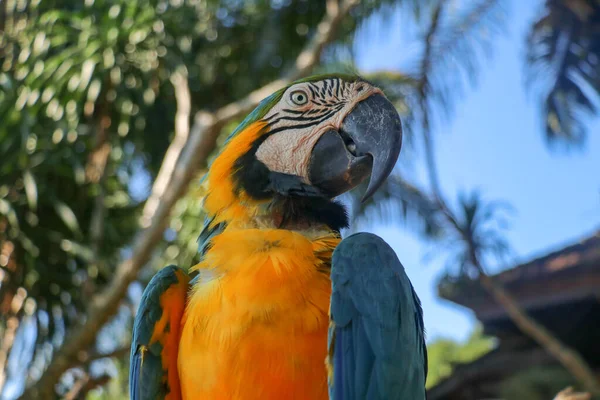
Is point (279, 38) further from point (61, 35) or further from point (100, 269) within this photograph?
point (100, 269)

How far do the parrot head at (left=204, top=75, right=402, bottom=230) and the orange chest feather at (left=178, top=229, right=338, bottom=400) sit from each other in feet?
0.55

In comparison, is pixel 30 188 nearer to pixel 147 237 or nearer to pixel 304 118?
pixel 147 237

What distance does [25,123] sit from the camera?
191 inches

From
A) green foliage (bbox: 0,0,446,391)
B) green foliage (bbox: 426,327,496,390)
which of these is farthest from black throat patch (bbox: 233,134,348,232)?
green foliage (bbox: 426,327,496,390)

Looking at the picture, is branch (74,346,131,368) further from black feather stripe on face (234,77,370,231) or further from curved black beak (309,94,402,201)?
curved black beak (309,94,402,201)

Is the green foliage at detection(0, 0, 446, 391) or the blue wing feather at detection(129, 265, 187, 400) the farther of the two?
the green foliage at detection(0, 0, 446, 391)

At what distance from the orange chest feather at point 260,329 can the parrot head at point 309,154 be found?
17cm

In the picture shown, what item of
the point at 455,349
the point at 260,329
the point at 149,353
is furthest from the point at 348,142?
the point at 455,349

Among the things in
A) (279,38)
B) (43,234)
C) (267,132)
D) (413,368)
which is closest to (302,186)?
(267,132)

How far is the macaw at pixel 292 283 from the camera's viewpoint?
148cm

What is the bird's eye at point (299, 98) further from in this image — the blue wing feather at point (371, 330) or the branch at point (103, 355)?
the branch at point (103, 355)

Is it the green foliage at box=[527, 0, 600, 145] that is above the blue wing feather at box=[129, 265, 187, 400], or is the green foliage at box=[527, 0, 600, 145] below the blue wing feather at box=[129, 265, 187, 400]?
below

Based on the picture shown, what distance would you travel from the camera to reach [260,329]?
150 cm

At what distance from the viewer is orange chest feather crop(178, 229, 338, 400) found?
4.87 ft
